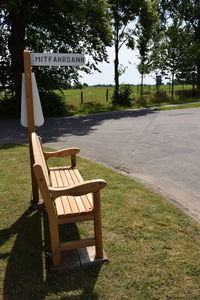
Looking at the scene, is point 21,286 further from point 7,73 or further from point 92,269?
point 7,73

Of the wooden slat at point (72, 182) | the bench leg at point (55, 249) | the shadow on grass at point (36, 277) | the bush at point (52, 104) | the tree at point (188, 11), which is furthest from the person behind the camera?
the tree at point (188, 11)

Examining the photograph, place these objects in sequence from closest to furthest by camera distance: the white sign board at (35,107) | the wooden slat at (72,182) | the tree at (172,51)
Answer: the wooden slat at (72,182), the white sign board at (35,107), the tree at (172,51)

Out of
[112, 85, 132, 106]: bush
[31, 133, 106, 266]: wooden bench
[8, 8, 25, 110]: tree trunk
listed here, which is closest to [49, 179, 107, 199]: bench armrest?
[31, 133, 106, 266]: wooden bench

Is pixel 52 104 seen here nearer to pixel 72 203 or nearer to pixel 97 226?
pixel 72 203

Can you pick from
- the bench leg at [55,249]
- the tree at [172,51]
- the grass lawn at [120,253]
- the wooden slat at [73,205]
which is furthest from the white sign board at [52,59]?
the tree at [172,51]

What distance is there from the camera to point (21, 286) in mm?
2830

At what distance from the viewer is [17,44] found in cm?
1588

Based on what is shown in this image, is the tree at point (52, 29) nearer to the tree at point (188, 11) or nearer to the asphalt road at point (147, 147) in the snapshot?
the asphalt road at point (147, 147)

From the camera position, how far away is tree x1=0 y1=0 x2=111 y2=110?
1495 cm

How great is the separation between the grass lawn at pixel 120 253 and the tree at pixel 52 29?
12189 mm

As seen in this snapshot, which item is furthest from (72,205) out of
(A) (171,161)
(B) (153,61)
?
(B) (153,61)

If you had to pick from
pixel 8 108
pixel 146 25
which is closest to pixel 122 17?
pixel 146 25

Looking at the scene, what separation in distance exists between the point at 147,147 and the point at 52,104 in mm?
9834

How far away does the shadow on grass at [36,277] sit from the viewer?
272cm
